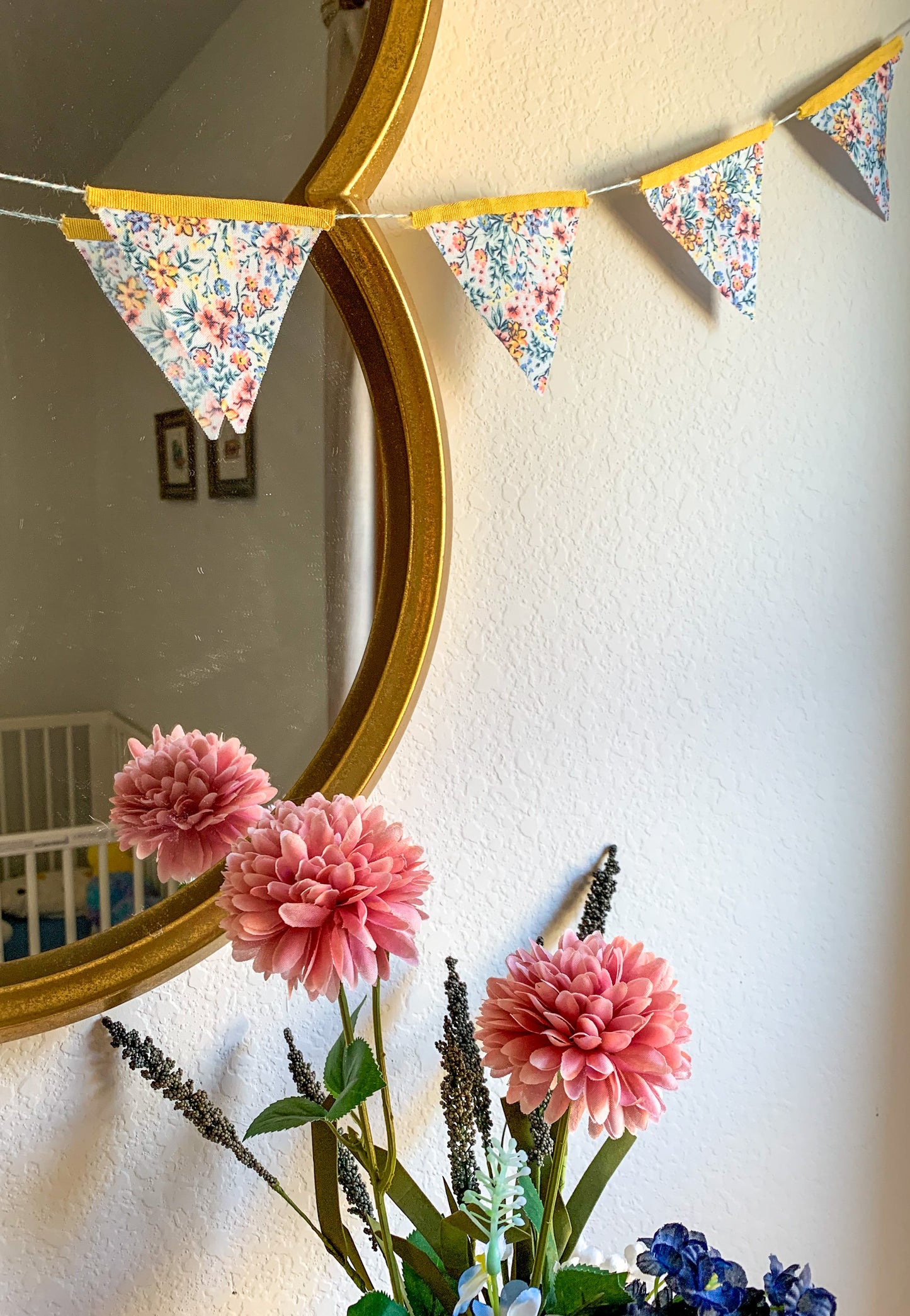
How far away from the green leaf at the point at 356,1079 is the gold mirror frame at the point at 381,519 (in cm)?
19

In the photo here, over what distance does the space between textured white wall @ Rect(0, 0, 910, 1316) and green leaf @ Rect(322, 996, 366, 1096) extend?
22 centimetres

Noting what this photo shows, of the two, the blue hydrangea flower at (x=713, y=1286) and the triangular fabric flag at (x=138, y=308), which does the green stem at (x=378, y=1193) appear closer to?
the blue hydrangea flower at (x=713, y=1286)

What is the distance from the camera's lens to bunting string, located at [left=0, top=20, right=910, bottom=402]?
0.67 meters

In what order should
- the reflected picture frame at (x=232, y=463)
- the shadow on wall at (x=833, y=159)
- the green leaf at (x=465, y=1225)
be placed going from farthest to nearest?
the shadow on wall at (x=833, y=159) < the reflected picture frame at (x=232, y=463) < the green leaf at (x=465, y=1225)

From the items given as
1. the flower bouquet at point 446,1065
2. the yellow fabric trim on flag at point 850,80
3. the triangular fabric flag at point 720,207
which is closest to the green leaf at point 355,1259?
the flower bouquet at point 446,1065

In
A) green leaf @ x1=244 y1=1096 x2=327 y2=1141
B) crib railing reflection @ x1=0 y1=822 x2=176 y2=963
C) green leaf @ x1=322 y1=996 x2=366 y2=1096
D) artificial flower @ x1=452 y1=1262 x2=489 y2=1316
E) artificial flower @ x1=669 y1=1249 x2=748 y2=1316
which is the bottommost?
artificial flower @ x1=452 y1=1262 x2=489 y2=1316

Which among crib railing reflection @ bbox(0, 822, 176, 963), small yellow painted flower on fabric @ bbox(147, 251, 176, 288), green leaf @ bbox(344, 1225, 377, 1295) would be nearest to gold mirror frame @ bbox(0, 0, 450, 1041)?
crib railing reflection @ bbox(0, 822, 176, 963)

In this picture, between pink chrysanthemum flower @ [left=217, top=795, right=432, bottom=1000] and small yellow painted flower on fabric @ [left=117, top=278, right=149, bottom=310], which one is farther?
small yellow painted flower on fabric @ [left=117, top=278, right=149, bottom=310]

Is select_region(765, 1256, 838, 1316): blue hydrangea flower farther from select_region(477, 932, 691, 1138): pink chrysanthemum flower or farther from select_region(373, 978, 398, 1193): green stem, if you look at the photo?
select_region(373, 978, 398, 1193): green stem

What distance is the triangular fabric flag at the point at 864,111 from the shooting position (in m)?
0.94

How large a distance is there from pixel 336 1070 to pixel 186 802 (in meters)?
0.21

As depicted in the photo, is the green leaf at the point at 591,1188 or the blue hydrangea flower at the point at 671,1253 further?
the green leaf at the point at 591,1188

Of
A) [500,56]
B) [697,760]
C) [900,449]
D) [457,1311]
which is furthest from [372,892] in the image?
[900,449]

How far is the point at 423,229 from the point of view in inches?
30.9
